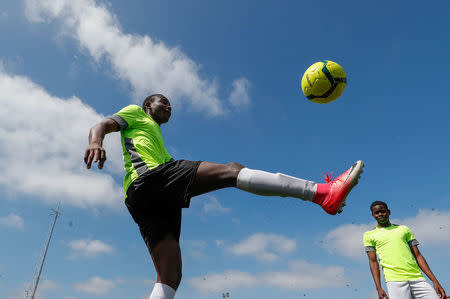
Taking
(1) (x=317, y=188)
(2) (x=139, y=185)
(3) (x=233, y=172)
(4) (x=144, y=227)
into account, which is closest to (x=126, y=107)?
(2) (x=139, y=185)

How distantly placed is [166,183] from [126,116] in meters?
1.14

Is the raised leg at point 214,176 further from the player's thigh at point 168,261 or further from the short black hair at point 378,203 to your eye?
the short black hair at point 378,203

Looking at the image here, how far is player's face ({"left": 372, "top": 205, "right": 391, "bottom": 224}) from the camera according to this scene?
6.84 metres

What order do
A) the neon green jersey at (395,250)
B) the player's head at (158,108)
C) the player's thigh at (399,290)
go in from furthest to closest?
the neon green jersey at (395,250)
the player's thigh at (399,290)
the player's head at (158,108)

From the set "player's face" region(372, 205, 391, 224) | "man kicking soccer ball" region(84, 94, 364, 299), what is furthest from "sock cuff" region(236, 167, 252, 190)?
"player's face" region(372, 205, 391, 224)

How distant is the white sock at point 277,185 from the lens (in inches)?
105

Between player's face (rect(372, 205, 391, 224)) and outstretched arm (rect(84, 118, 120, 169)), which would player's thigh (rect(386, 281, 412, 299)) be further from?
outstretched arm (rect(84, 118, 120, 169))

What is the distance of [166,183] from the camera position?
2982 millimetres

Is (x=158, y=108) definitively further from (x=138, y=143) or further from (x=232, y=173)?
(x=232, y=173)

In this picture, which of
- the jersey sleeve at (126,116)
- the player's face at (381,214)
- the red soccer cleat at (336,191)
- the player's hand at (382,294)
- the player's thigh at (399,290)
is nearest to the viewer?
the red soccer cleat at (336,191)

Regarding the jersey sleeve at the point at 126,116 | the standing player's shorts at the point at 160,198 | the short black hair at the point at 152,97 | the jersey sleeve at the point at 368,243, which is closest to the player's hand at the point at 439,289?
the jersey sleeve at the point at 368,243

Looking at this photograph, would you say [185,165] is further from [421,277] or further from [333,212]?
[421,277]

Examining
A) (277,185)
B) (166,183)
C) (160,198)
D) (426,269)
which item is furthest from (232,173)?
(426,269)

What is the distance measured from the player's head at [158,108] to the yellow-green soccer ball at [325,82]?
2.25 meters
